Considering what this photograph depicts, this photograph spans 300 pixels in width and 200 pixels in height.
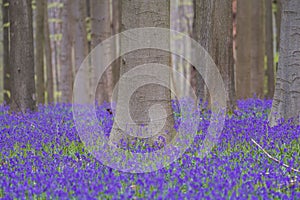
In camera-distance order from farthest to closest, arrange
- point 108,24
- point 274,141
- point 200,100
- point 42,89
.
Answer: point 42,89 → point 108,24 → point 200,100 → point 274,141

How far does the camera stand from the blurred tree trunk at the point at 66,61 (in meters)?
19.2

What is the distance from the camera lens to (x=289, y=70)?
8812 millimetres

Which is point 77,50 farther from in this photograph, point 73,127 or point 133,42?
point 133,42

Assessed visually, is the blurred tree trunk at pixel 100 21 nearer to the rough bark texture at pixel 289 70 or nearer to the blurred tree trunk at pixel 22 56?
the blurred tree trunk at pixel 22 56

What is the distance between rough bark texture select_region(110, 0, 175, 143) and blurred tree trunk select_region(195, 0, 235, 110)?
3515 mm

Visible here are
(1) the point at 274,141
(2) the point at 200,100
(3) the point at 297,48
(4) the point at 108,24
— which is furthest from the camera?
(4) the point at 108,24

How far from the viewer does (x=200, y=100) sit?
11.4m

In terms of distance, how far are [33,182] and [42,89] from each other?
40.1 ft

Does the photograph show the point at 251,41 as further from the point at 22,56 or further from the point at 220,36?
the point at 22,56

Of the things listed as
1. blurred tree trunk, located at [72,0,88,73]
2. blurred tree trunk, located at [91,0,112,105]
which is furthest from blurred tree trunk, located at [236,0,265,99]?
blurred tree trunk, located at [72,0,88,73]

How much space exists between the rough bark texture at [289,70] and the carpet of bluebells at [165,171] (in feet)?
1.34

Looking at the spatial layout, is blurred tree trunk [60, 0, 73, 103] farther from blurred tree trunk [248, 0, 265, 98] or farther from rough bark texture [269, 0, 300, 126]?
rough bark texture [269, 0, 300, 126]

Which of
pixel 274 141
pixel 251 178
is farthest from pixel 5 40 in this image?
pixel 251 178

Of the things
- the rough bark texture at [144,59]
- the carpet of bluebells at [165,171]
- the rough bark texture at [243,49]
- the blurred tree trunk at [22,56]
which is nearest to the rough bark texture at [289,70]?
the carpet of bluebells at [165,171]
